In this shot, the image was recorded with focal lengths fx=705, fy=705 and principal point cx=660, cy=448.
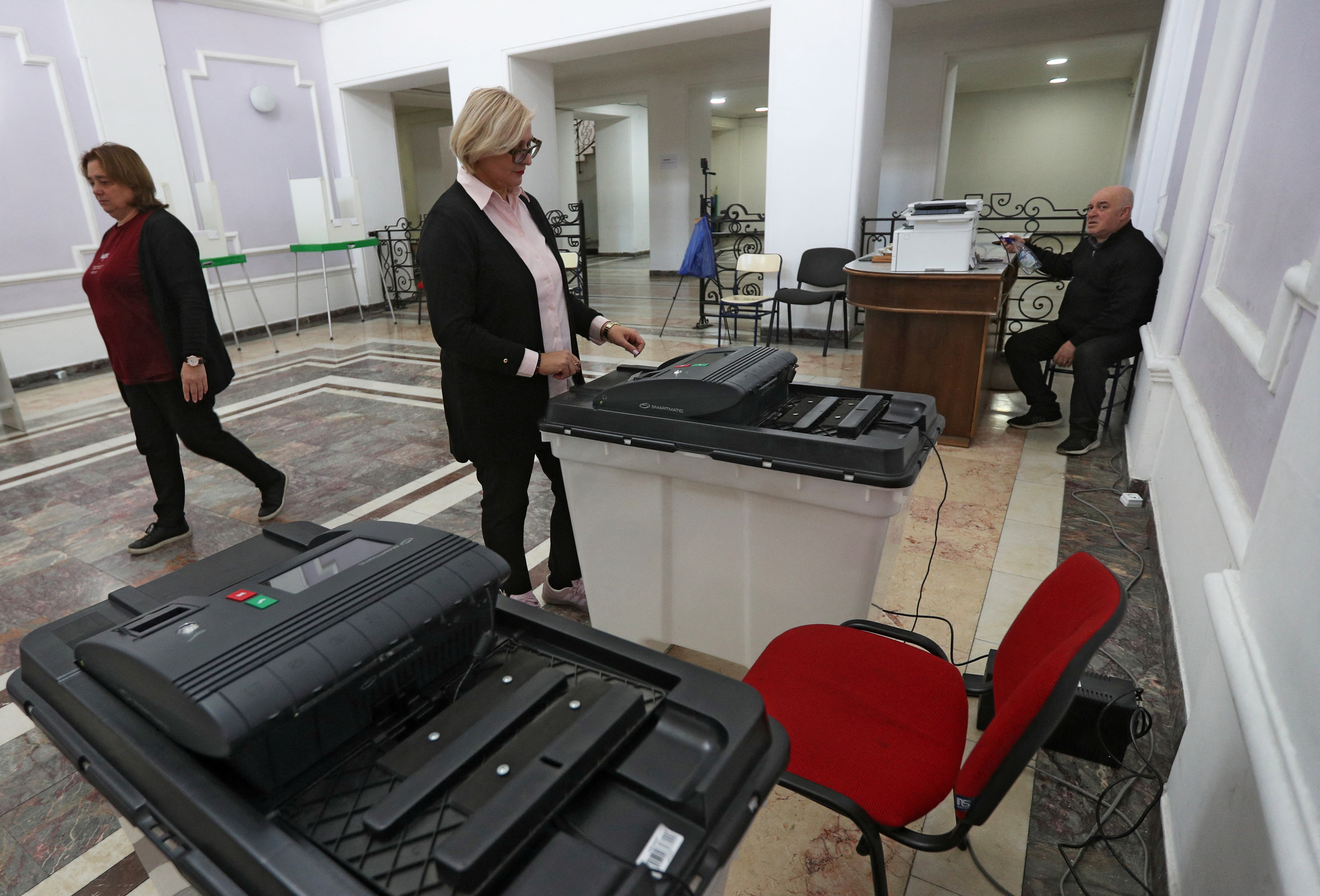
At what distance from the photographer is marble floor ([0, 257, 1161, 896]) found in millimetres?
1442

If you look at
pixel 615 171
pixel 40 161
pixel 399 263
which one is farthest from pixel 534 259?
pixel 615 171

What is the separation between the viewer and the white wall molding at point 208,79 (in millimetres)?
6469

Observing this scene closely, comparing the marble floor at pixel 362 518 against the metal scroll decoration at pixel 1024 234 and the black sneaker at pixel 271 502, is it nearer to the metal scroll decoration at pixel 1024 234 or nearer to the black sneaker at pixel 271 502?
the black sneaker at pixel 271 502

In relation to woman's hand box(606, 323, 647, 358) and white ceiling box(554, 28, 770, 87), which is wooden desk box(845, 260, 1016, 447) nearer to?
woman's hand box(606, 323, 647, 358)

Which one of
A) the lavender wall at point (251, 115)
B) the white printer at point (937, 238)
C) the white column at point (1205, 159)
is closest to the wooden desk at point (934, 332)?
the white printer at point (937, 238)

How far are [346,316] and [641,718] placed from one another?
28.0 ft

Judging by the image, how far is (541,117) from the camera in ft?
24.0

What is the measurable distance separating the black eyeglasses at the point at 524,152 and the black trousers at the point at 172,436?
5.72 ft

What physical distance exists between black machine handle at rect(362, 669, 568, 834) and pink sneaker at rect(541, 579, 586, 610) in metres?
1.57

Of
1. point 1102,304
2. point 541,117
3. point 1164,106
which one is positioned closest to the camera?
point 1102,304

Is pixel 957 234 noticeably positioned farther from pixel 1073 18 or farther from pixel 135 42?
pixel 135 42

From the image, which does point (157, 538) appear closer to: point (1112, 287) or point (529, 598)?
point (529, 598)

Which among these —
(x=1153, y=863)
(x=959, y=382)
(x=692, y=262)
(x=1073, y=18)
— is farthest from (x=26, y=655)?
(x=1073, y=18)

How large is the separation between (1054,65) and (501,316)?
1150 centimetres
